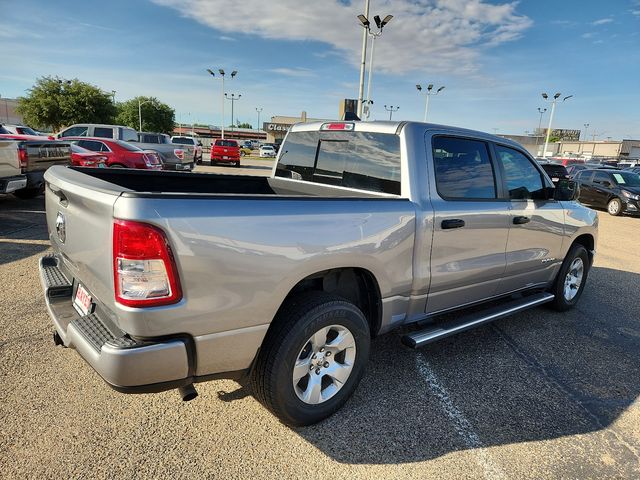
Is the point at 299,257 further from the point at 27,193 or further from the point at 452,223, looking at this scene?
the point at 27,193

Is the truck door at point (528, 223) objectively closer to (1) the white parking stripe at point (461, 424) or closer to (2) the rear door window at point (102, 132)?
(1) the white parking stripe at point (461, 424)

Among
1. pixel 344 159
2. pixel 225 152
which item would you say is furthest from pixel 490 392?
pixel 225 152

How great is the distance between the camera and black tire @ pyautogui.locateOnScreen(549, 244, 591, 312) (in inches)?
188

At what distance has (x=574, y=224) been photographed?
4688 mm

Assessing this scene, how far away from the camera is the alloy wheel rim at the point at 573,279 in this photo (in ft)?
16.2

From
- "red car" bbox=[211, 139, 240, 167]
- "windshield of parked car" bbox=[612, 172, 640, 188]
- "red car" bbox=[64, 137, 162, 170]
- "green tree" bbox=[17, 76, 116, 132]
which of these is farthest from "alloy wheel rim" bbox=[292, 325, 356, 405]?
"green tree" bbox=[17, 76, 116, 132]

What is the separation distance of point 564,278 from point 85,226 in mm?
4745

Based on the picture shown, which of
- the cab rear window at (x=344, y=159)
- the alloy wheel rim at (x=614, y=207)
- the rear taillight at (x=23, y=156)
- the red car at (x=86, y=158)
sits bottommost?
the alloy wheel rim at (x=614, y=207)

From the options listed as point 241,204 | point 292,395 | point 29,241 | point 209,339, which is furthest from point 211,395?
point 29,241

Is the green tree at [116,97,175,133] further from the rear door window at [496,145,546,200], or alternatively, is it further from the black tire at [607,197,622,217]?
the rear door window at [496,145,546,200]

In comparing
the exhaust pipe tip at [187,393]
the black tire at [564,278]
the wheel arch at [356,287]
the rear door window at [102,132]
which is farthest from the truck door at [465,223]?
the rear door window at [102,132]

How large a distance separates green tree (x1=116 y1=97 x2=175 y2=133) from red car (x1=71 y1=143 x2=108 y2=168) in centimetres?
5809

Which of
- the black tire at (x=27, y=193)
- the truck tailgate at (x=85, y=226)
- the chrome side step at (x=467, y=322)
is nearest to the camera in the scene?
the truck tailgate at (x=85, y=226)

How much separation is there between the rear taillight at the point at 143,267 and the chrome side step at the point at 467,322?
1779mm
